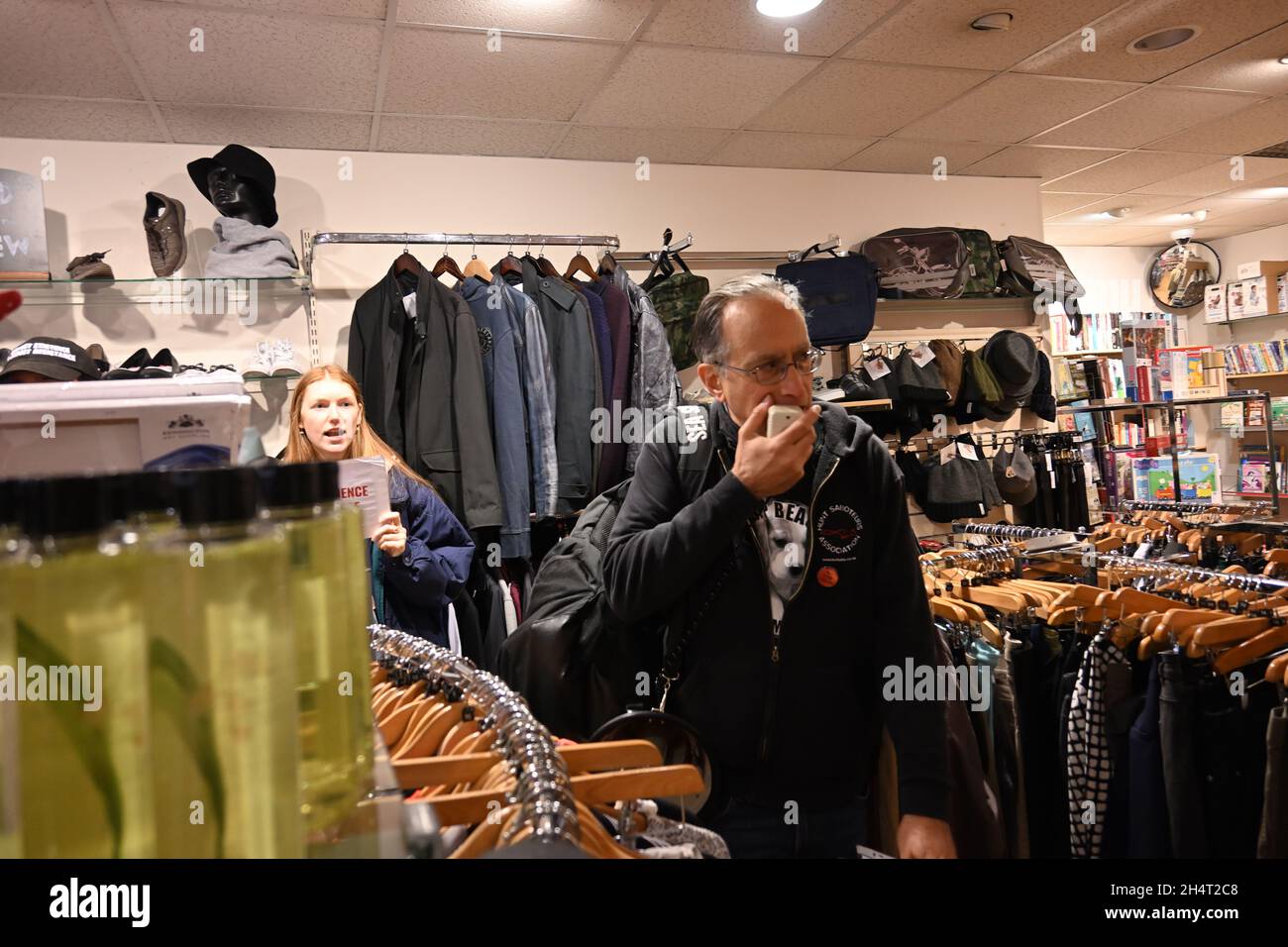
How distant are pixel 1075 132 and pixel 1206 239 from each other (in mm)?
4207

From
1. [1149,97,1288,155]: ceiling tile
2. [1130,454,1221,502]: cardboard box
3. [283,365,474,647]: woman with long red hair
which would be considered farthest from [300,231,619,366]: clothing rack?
[1130,454,1221,502]: cardboard box

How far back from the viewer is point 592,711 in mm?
1590

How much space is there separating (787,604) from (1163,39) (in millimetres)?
3038

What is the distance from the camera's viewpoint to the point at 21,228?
121 inches

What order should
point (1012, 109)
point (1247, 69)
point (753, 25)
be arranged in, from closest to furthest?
point (753, 25) < point (1247, 69) < point (1012, 109)

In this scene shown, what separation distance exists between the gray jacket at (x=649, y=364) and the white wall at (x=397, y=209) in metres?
0.68

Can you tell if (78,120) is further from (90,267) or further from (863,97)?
(863,97)

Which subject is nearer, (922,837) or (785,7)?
(922,837)

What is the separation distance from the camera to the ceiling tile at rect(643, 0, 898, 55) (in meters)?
2.77

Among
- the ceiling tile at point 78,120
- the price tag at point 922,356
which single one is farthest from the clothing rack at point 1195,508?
the ceiling tile at point 78,120

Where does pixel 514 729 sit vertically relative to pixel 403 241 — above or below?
below

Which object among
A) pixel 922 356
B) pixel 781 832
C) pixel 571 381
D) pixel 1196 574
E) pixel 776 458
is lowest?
pixel 781 832

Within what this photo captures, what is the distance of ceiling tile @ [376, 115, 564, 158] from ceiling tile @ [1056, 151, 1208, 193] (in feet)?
10.3

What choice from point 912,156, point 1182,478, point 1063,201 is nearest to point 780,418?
point 912,156
